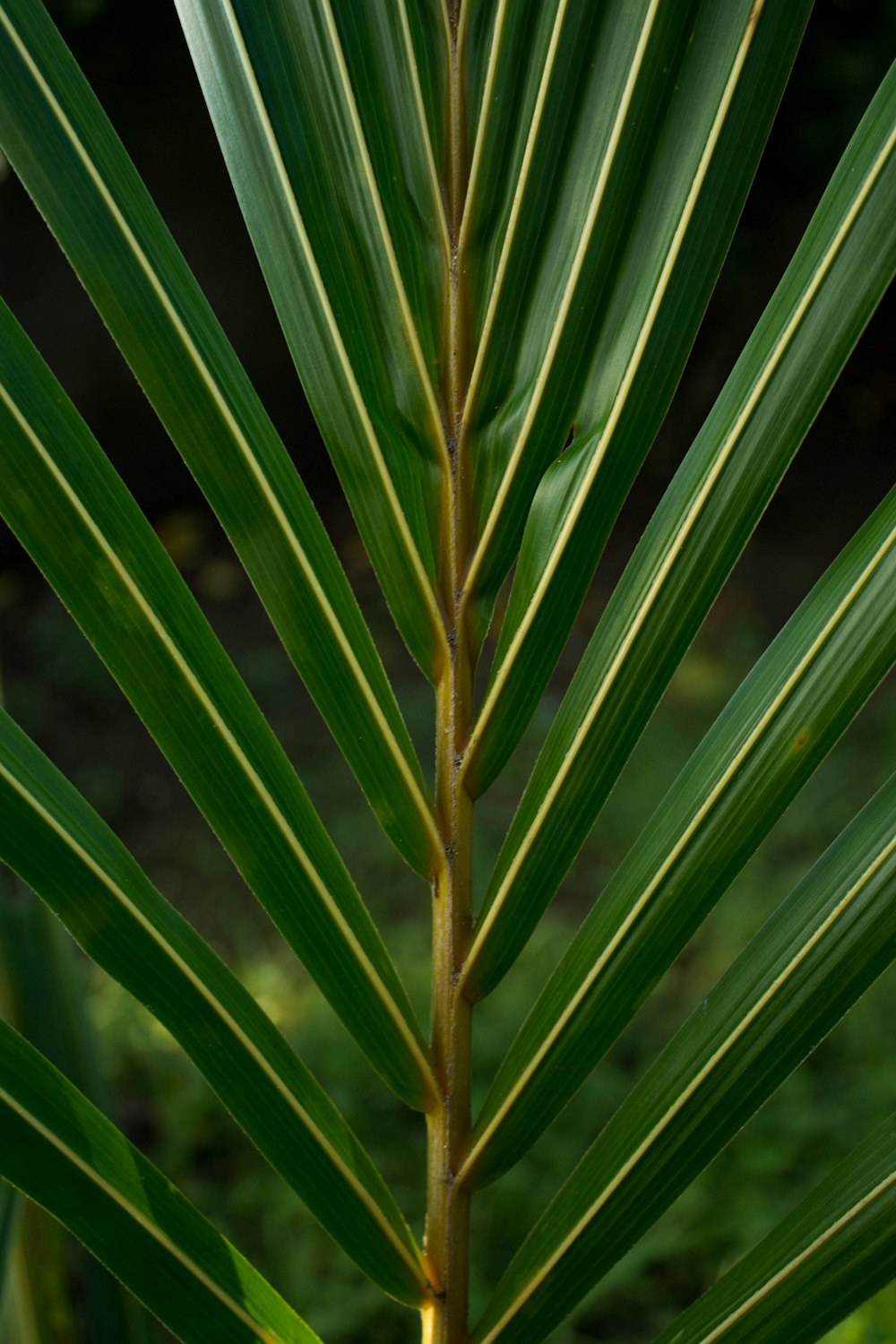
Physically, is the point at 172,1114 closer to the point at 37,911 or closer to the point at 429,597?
the point at 37,911

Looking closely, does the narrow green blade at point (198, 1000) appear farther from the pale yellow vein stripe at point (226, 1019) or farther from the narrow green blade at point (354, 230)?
the narrow green blade at point (354, 230)

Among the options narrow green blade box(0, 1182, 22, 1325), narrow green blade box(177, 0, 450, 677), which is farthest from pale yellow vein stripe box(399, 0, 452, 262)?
narrow green blade box(0, 1182, 22, 1325)

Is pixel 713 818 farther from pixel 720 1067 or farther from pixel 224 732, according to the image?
pixel 224 732

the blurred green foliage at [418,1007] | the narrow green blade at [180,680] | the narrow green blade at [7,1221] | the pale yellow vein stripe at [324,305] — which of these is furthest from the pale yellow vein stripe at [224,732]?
the blurred green foliage at [418,1007]

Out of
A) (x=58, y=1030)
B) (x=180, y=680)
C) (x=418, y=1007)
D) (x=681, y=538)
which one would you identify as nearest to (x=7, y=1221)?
(x=58, y=1030)

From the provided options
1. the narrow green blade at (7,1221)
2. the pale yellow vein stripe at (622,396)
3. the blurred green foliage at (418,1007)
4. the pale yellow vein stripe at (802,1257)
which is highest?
the pale yellow vein stripe at (622,396)

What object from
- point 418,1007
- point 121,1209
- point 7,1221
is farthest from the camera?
point 418,1007

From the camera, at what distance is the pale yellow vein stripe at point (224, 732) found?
1.45 ft

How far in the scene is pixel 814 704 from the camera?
1.48 ft

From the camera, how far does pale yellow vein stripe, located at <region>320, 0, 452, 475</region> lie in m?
0.47

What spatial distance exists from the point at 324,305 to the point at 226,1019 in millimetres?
298

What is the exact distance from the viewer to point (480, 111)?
19.3 inches

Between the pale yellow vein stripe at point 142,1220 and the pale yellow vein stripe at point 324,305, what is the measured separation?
257mm

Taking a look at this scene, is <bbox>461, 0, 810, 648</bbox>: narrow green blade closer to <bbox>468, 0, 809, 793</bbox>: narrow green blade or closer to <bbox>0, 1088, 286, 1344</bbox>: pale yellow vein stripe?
<bbox>468, 0, 809, 793</bbox>: narrow green blade
